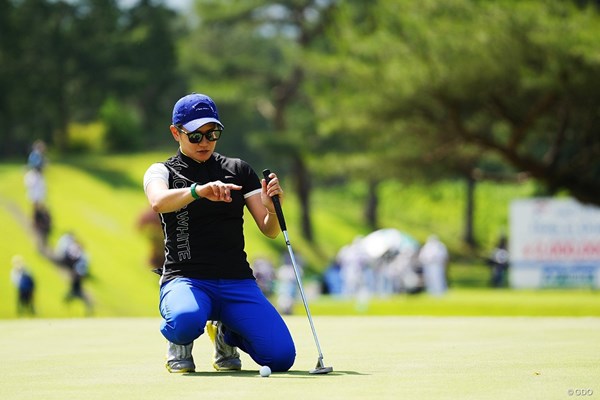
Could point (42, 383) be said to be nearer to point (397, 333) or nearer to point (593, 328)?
point (397, 333)

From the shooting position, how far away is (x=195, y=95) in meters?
7.62

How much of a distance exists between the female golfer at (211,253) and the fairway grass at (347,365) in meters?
0.18

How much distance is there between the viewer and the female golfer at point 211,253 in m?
7.33

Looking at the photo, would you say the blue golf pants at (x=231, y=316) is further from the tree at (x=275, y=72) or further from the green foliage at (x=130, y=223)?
Answer: the tree at (x=275, y=72)

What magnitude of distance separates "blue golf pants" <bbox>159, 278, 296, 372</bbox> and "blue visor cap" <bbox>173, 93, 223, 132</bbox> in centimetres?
94

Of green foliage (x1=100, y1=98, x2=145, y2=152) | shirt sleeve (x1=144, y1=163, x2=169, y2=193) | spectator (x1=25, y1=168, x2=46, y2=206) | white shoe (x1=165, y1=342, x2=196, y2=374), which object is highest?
green foliage (x1=100, y1=98, x2=145, y2=152)

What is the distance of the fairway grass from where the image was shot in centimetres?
603

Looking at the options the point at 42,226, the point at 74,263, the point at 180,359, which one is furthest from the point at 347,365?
the point at 42,226

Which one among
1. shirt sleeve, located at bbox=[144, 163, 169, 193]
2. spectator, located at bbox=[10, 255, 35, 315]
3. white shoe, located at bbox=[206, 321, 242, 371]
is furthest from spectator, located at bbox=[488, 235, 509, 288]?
shirt sleeve, located at bbox=[144, 163, 169, 193]

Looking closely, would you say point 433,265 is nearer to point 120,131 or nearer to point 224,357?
point 120,131

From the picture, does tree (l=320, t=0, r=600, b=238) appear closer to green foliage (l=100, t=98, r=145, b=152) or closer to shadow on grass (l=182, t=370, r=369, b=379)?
green foliage (l=100, t=98, r=145, b=152)

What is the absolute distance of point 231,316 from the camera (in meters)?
7.52

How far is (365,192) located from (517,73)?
3984cm

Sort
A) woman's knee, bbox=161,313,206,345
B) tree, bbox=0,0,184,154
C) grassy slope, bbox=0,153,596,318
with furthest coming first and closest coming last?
1. tree, bbox=0,0,184,154
2. grassy slope, bbox=0,153,596,318
3. woman's knee, bbox=161,313,206,345
